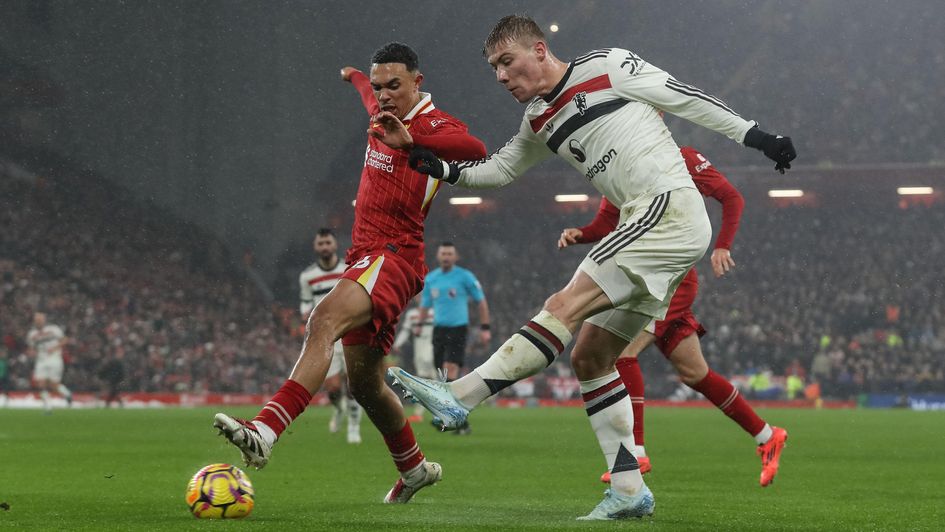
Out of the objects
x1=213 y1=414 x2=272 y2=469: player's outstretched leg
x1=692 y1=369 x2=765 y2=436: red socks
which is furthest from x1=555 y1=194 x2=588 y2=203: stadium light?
x1=213 y1=414 x2=272 y2=469: player's outstretched leg

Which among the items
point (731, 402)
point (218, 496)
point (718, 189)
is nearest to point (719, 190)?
point (718, 189)

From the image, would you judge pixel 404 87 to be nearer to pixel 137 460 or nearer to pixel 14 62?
pixel 137 460

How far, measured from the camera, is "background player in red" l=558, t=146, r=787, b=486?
7.32 metres

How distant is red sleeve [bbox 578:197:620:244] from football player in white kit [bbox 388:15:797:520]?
1.42 metres

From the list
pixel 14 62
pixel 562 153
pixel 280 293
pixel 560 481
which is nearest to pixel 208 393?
pixel 280 293

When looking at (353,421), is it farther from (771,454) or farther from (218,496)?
(218,496)

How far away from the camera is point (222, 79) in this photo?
34.9 m

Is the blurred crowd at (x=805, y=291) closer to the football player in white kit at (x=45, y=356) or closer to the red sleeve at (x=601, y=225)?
the football player in white kit at (x=45, y=356)

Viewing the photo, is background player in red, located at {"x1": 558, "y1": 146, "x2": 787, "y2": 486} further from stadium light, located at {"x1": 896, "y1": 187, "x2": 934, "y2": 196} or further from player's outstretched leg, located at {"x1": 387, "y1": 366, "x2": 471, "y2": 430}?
stadium light, located at {"x1": 896, "y1": 187, "x2": 934, "y2": 196}

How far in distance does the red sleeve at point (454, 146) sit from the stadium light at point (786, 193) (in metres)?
32.3

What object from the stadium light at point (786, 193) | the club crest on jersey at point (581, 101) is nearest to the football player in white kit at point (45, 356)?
the club crest on jersey at point (581, 101)

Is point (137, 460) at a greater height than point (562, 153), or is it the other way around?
point (562, 153)

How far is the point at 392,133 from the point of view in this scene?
5289 millimetres

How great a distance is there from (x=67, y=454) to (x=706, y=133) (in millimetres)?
27521
